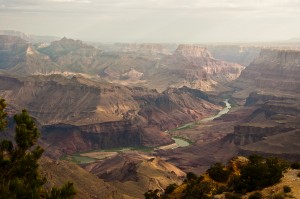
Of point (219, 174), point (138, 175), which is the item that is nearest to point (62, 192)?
point (219, 174)

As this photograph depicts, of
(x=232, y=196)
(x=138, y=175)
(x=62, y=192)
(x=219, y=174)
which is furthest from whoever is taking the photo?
(x=138, y=175)

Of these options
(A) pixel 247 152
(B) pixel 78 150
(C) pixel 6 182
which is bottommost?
(B) pixel 78 150

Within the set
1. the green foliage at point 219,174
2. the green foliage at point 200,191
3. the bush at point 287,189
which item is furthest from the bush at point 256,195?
the green foliage at point 219,174

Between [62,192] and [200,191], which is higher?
[62,192]

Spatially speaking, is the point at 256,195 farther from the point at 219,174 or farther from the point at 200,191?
the point at 219,174

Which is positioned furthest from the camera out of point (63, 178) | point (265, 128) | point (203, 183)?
point (265, 128)

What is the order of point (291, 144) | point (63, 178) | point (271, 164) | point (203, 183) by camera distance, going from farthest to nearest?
1. point (291, 144)
2. point (63, 178)
3. point (203, 183)
4. point (271, 164)

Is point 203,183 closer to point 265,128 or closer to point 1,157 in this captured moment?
point 1,157

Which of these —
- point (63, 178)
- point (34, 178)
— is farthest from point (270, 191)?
point (63, 178)

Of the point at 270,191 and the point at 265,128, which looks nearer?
the point at 270,191

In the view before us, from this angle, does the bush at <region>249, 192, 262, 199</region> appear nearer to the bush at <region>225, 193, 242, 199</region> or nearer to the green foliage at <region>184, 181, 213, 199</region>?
the bush at <region>225, 193, 242, 199</region>

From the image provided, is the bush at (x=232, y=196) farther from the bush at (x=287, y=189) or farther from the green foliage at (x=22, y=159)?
the green foliage at (x=22, y=159)
